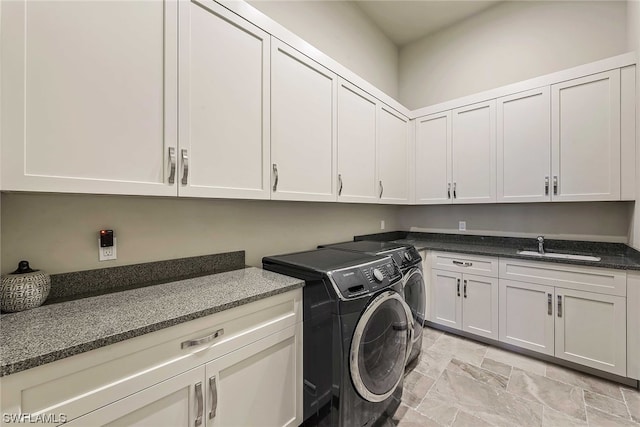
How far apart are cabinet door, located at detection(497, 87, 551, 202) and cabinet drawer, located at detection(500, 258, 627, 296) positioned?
64 cm

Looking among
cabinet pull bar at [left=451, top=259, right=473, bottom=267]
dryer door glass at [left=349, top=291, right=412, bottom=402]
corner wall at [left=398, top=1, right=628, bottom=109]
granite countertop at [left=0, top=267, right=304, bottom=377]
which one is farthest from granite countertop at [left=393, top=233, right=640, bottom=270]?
granite countertop at [left=0, top=267, right=304, bottom=377]

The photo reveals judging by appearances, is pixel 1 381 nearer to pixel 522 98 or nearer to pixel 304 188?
pixel 304 188

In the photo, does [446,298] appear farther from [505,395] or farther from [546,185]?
[546,185]

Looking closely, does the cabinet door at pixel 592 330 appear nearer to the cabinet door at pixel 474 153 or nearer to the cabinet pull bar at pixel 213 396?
the cabinet door at pixel 474 153

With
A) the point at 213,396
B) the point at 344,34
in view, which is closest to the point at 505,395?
the point at 213,396

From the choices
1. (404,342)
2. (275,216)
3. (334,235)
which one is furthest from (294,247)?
(404,342)

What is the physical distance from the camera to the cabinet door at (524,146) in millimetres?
2434

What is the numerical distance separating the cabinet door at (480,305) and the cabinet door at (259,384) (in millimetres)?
1932

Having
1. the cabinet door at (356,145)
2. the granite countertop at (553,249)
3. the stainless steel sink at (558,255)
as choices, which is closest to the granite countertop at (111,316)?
the cabinet door at (356,145)

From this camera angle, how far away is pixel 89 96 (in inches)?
40.3

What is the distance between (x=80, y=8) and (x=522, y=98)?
3.23m

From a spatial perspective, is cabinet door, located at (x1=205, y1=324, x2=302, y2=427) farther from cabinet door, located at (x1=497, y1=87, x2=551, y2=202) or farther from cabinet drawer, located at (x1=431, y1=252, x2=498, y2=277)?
cabinet door, located at (x1=497, y1=87, x2=551, y2=202)

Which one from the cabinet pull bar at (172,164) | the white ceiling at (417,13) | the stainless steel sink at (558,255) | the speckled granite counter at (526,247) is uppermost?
the white ceiling at (417,13)

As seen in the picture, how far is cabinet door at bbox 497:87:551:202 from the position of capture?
2434mm
